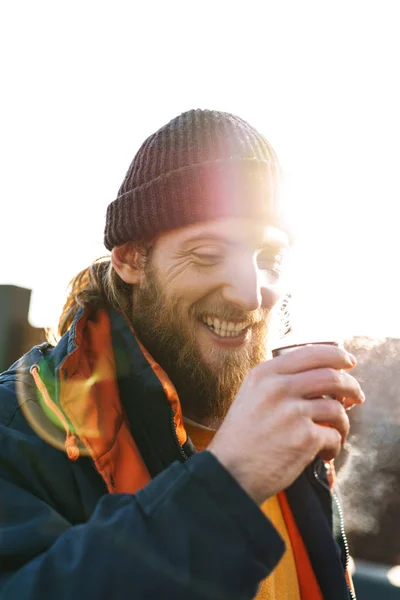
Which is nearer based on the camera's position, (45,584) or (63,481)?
(45,584)

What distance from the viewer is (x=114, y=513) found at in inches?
50.2

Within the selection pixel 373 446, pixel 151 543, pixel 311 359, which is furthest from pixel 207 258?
pixel 373 446

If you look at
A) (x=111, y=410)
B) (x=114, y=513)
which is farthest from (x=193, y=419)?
(x=114, y=513)

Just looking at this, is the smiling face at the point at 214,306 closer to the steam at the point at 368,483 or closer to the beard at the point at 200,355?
the beard at the point at 200,355

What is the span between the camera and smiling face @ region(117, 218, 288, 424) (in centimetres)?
220

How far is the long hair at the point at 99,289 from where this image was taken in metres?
2.61

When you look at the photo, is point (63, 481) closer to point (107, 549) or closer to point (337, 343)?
point (107, 549)

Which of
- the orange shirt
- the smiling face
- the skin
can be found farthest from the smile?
the skin

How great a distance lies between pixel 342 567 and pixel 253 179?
1604 mm

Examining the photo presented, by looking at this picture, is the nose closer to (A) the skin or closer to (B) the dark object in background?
(A) the skin

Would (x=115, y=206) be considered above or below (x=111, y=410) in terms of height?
above

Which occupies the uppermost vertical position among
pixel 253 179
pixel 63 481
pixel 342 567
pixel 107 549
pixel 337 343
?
pixel 253 179

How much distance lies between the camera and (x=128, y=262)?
2.73 m

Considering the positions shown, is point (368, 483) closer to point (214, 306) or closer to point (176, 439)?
point (214, 306)
